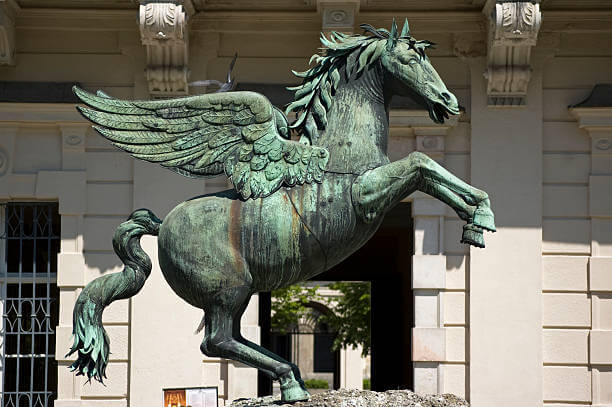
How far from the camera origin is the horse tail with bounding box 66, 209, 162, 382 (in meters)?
6.16

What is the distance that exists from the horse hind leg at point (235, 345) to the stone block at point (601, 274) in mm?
6495

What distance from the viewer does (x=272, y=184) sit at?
20.0 ft

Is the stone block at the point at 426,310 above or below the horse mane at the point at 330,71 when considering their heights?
below

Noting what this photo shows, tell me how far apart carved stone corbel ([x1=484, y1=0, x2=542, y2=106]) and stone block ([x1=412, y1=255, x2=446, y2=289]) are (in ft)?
5.27

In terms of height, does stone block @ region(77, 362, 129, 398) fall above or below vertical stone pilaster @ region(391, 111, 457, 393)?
below

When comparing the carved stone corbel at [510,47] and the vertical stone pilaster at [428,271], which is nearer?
the carved stone corbel at [510,47]

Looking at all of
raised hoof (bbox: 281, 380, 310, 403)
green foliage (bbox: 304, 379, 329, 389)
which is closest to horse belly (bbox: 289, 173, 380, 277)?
raised hoof (bbox: 281, 380, 310, 403)

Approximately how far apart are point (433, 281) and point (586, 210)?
162cm

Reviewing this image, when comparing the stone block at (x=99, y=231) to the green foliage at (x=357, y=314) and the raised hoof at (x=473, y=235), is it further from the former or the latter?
the green foliage at (x=357, y=314)

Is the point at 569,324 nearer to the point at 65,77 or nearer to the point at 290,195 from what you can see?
the point at 65,77

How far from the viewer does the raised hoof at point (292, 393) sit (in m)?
6.05

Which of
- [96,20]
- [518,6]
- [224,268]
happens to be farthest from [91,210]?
[224,268]

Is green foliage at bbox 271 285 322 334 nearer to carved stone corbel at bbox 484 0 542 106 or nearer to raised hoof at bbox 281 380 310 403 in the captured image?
carved stone corbel at bbox 484 0 542 106

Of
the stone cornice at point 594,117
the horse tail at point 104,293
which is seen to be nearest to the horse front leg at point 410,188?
the horse tail at point 104,293
